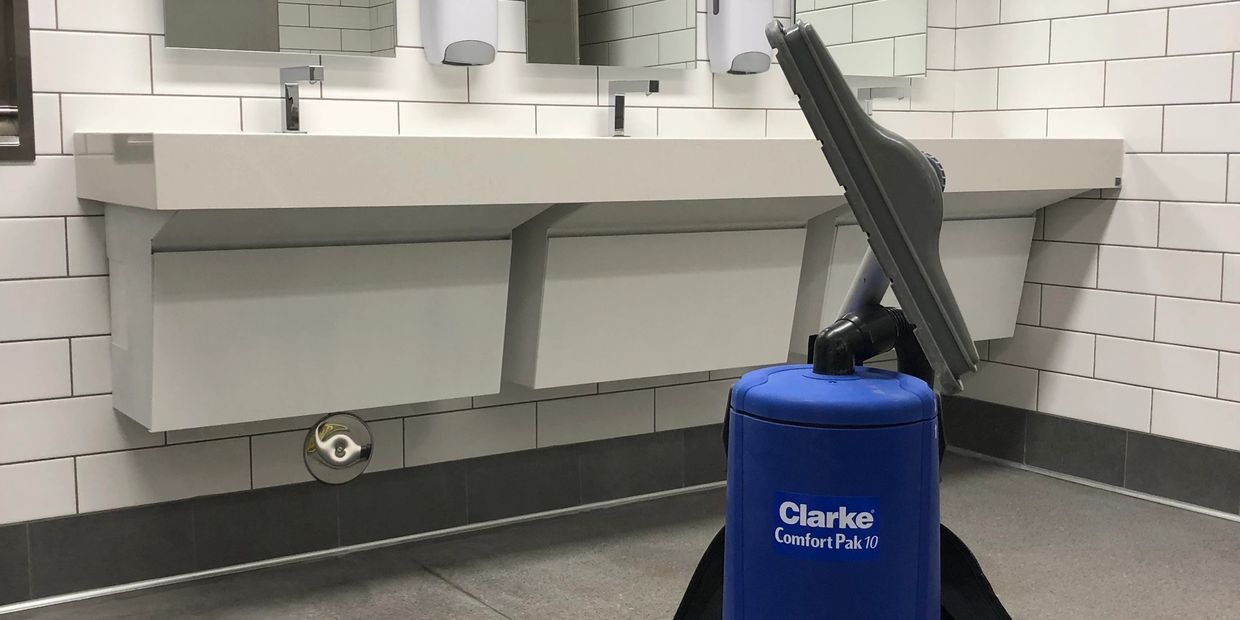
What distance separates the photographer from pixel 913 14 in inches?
143

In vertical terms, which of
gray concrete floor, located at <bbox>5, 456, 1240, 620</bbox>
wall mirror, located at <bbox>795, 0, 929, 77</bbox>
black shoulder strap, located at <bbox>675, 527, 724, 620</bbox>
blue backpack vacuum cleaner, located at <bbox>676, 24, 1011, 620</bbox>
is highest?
wall mirror, located at <bbox>795, 0, 929, 77</bbox>

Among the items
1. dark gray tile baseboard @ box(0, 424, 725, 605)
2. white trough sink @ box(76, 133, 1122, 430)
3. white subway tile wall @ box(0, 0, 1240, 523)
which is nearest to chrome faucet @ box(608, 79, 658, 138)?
white subway tile wall @ box(0, 0, 1240, 523)

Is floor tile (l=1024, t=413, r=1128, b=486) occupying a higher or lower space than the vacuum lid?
lower

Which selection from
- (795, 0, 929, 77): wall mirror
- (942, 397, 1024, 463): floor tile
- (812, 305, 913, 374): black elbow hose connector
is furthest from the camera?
(942, 397, 1024, 463): floor tile

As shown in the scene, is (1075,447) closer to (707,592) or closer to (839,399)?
(707,592)

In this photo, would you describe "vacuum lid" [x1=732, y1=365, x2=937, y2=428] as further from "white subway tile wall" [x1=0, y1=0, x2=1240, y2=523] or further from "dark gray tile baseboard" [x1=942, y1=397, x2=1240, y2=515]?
"dark gray tile baseboard" [x1=942, y1=397, x2=1240, y2=515]

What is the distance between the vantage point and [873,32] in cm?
357

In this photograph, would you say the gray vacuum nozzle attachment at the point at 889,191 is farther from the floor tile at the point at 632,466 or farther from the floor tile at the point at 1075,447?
the floor tile at the point at 1075,447

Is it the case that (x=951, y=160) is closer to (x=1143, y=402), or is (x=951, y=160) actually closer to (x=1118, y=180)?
(x=1118, y=180)

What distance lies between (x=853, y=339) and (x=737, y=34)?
1845 millimetres

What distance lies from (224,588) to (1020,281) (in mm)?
2370

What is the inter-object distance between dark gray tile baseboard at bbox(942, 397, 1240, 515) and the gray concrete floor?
83mm

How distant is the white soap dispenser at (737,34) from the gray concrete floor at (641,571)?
47.7 inches

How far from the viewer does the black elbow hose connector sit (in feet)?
4.93
